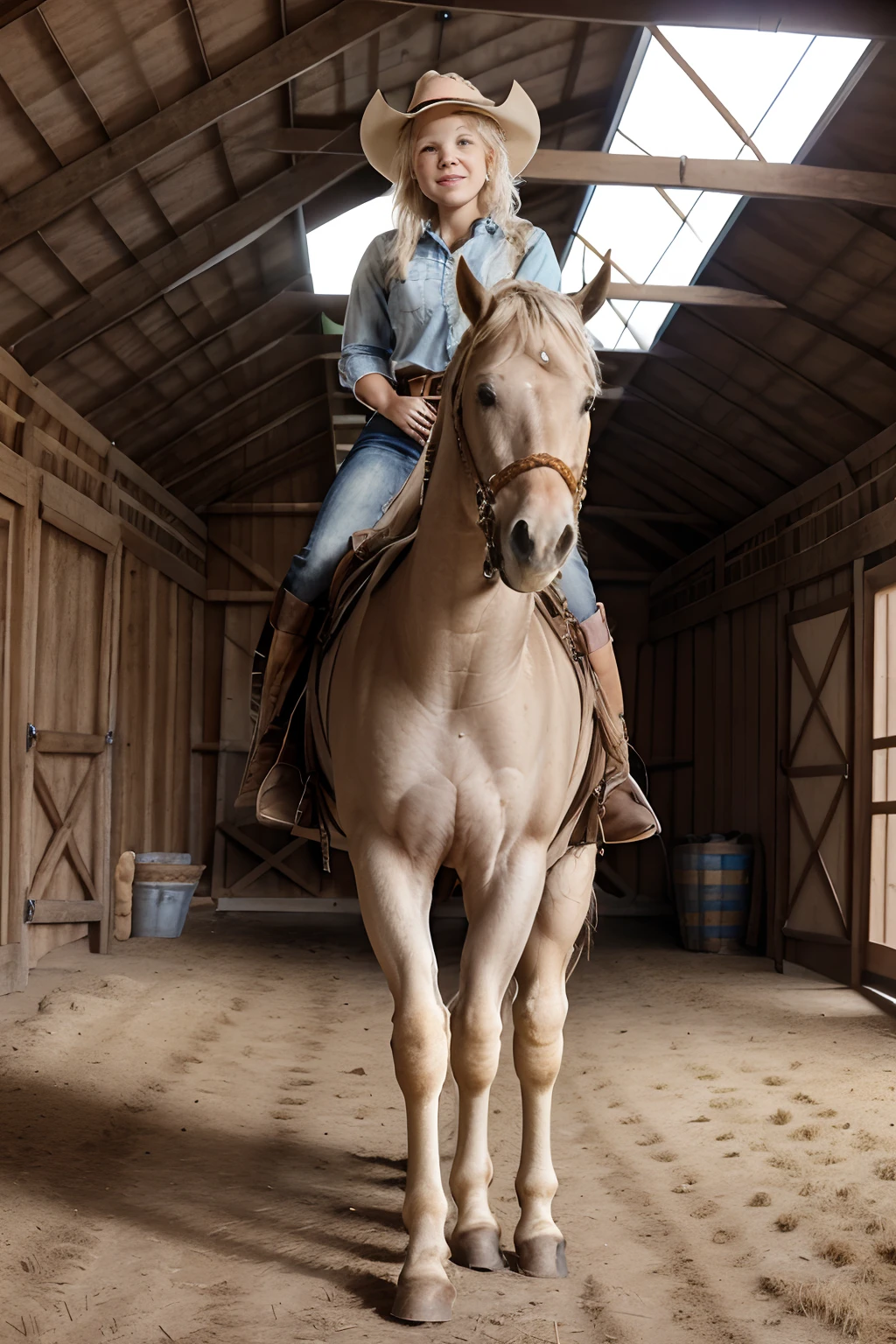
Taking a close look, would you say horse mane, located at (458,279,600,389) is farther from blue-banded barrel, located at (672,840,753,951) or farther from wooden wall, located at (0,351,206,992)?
blue-banded barrel, located at (672,840,753,951)

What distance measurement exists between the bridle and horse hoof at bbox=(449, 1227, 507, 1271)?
1.62 meters

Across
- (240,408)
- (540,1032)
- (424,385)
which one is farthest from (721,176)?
(240,408)

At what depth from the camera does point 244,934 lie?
9984 mm

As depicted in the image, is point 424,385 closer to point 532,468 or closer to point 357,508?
point 357,508

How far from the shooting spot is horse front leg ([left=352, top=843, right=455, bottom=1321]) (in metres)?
2.53

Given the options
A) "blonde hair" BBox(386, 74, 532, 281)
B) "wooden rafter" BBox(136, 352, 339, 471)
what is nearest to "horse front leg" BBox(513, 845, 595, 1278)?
"blonde hair" BBox(386, 74, 532, 281)

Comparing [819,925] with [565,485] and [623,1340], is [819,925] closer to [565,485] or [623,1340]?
[623,1340]

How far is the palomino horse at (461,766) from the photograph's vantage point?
2.29m

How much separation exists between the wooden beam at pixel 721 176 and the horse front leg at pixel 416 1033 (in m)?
4.58

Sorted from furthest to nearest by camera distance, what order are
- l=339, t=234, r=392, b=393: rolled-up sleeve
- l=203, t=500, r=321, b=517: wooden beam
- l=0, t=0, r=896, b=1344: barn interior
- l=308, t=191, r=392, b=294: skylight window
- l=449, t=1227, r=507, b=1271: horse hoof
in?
l=203, t=500, r=321, b=517: wooden beam < l=308, t=191, r=392, b=294: skylight window < l=0, t=0, r=896, b=1344: barn interior < l=339, t=234, r=392, b=393: rolled-up sleeve < l=449, t=1227, r=507, b=1271: horse hoof

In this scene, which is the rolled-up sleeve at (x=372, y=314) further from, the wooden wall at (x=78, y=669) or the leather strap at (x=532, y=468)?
the wooden wall at (x=78, y=669)

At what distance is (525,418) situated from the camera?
2.10 metres

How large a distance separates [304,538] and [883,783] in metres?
6.75

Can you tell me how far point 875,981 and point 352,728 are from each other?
6089 millimetres
